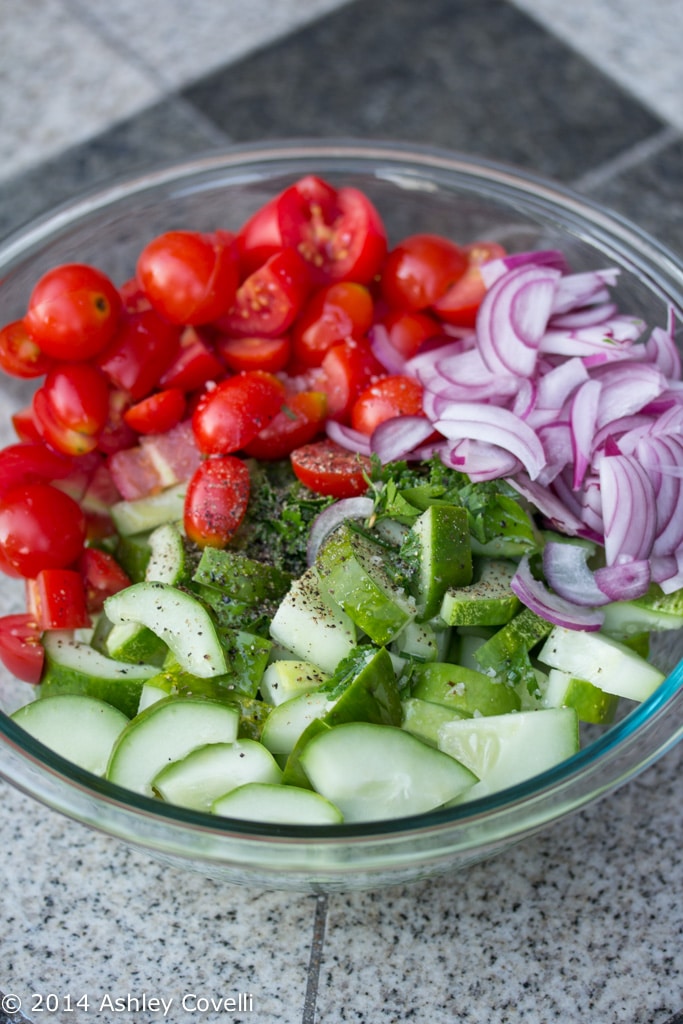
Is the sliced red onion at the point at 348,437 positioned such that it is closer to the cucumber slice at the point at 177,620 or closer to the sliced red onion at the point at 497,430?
the sliced red onion at the point at 497,430

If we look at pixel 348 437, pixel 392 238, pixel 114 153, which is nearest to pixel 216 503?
pixel 348 437

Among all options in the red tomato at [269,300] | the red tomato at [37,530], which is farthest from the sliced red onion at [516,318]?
the red tomato at [37,530]

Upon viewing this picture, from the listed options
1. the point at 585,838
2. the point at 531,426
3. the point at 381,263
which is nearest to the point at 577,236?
the point at 381,263

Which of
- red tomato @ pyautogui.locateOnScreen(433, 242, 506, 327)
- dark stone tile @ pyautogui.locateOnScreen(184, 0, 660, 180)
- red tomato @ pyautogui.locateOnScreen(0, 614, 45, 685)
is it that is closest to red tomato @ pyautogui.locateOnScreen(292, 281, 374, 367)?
red tomato @ pyautogui.locateOnScreen(433, 242, 506, 327)

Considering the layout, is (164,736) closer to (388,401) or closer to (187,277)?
(388,401)

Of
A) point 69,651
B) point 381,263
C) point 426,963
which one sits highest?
point 381,263

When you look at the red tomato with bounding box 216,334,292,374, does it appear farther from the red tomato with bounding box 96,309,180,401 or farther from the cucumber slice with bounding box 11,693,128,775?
the cucumber slice with bounding box 11,693,128,775

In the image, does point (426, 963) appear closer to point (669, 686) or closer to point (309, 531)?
point (669, 686)
